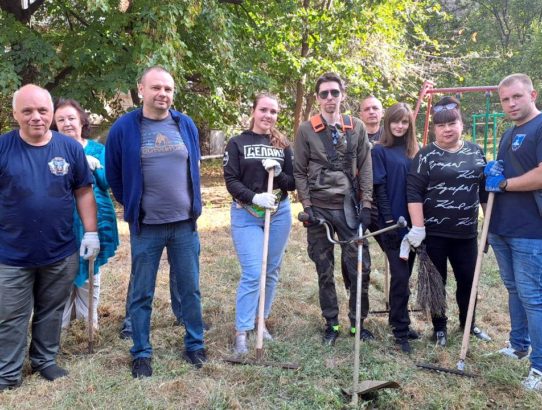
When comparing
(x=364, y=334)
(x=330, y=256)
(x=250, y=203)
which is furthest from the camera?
(x=364, y=334)

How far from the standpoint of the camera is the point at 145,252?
3.54 meters

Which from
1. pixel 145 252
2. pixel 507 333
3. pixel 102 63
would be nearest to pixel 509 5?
pixel 102 63

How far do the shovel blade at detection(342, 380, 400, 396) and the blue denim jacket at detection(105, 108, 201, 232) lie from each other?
1.63 meters

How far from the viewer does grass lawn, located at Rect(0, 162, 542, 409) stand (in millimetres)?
3250

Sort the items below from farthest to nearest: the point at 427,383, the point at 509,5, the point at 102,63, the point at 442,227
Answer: the point at 509,5
the point at 102,63
the point at 442,227
the point at 427,383

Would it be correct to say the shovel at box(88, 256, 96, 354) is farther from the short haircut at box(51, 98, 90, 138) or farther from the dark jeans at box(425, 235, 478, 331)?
the dark jeans at box(425, 235, 478, 331)

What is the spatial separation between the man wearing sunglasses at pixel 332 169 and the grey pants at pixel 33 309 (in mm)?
1832

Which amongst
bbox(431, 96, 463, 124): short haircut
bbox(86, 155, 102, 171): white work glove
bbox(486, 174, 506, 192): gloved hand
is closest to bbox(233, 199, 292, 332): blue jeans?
bbox(86, 155, 102, 171): white work glove

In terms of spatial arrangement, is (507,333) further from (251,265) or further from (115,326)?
(115,326)

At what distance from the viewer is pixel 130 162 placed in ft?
11.2

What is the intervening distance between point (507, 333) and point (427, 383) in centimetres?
147

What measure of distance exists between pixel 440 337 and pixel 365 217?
4.05 feet

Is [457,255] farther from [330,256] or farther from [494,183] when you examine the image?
[330,256]

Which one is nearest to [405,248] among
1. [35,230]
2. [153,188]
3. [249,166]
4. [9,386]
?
[249,166]
